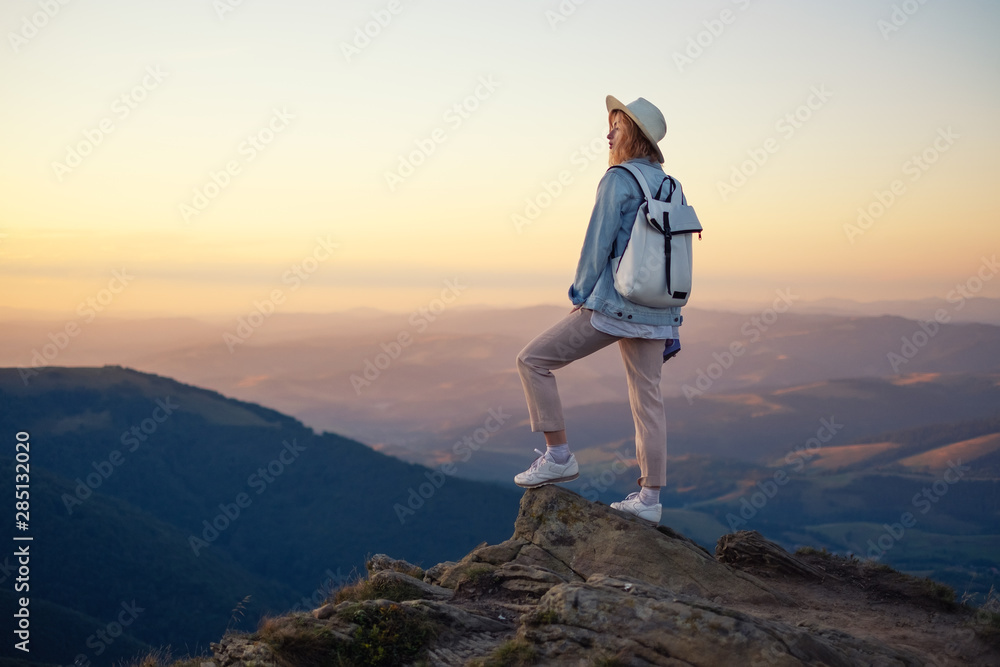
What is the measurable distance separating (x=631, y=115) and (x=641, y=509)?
4090 millimetres

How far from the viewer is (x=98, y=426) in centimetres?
12675

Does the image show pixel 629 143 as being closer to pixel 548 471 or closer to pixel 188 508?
pixel 548 471

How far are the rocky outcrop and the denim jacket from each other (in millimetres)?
2359

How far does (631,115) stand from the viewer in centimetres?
722

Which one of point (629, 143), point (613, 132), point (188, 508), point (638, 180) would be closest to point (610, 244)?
point (638, 180)

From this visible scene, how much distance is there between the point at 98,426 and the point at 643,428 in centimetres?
13663

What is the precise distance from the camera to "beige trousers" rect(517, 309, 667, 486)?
7.39m

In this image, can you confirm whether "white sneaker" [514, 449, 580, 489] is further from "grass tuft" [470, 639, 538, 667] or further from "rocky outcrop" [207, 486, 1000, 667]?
"grass tuft" [470, 639, 538, 667]

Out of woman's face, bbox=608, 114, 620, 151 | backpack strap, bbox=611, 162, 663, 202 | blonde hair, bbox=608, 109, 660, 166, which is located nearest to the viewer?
backpack strap, bbox=611, 162, 663, 202

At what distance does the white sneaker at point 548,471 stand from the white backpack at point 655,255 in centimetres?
202

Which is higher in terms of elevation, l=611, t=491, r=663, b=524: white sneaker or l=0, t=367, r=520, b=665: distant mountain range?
l=611, t=491, r=663, b=524: white sneaker

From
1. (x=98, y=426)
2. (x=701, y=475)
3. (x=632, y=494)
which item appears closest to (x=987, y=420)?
(x=701, y=475)

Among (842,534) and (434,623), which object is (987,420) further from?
(434,623)

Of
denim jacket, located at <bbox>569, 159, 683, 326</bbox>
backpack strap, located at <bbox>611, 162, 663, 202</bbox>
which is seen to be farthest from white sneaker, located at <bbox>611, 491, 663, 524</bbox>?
backpack strap, located at <bbox>611, 162, 663, 202</bbox>
